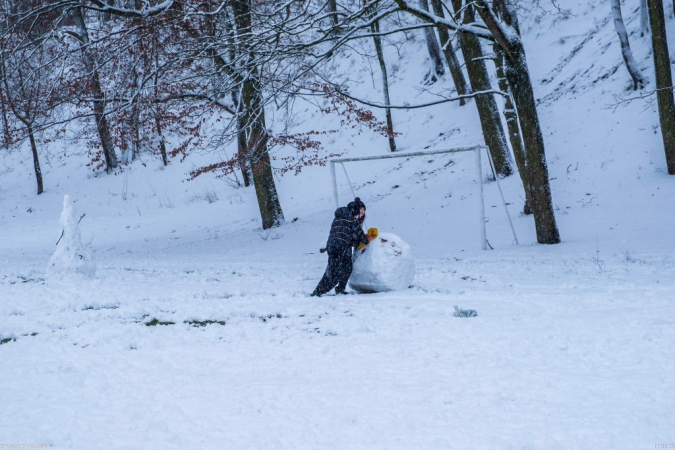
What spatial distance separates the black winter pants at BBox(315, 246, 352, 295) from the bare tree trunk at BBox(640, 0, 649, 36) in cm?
1385

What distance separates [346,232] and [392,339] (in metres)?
2.55

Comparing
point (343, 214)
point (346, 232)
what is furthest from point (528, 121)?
point (346, 232)

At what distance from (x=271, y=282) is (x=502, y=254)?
453cm

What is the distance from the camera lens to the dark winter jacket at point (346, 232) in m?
7.28

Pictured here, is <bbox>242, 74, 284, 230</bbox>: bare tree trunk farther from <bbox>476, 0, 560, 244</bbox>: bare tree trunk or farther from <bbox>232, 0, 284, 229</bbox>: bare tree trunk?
<bbox>476, 0, 560, 244</bbox>: bare tree trunk

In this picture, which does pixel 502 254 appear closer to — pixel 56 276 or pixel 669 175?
pixel 669 175

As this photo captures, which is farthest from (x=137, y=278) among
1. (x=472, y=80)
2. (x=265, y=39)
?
(x=472, y=80)

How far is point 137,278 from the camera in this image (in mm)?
9148

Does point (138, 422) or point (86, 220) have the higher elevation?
point (86, 220)

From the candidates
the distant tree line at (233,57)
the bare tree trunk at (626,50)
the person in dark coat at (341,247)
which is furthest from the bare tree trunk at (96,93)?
the bare tree trunk at (626,50)

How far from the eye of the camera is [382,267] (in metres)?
7.25

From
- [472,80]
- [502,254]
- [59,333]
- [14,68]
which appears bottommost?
[502,254]

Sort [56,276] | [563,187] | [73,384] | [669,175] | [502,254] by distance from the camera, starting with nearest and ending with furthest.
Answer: [73,384] < [56,276] < [502,254] < [669,175] < [563,187]

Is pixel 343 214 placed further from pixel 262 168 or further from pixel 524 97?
pixel 262 168
